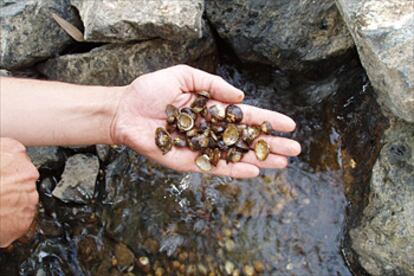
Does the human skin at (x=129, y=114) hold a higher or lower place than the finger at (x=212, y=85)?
lower

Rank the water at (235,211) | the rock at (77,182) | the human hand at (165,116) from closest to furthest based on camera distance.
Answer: the human hand at (165,116), the water at (235,211), the rock at (77,182)

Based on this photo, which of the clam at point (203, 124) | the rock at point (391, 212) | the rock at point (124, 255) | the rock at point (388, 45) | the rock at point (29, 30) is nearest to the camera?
the rock at point (388, 45)

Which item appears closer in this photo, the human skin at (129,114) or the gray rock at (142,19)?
the human skin at (129,114)

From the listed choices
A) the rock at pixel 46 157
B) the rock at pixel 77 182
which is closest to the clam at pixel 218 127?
the rock at pixel 77 182

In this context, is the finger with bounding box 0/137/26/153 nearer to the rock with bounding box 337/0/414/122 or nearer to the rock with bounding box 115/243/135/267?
the rock with bounding box 115/243/135/267

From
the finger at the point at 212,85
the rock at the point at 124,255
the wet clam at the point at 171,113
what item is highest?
the finger at the point at 212,85

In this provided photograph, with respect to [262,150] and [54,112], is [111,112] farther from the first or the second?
[262,150]

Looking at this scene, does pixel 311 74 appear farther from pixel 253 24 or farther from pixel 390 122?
pixel 390 122

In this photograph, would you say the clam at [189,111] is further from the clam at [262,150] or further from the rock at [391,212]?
the rock at [391,212]
